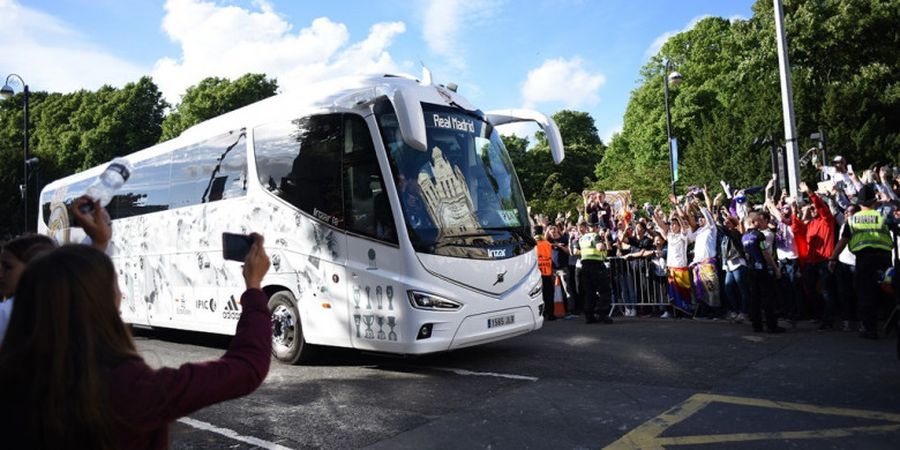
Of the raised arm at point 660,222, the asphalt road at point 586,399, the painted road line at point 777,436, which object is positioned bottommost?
the painted road line at point 777,436

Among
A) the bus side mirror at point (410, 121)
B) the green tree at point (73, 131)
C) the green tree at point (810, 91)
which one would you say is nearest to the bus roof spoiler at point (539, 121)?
the bus side mirror at point (410, 121)

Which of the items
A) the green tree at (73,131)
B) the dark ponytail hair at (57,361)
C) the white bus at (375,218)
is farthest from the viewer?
the green tree at (73,131)

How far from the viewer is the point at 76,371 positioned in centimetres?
164

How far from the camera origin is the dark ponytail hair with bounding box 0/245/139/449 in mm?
1622

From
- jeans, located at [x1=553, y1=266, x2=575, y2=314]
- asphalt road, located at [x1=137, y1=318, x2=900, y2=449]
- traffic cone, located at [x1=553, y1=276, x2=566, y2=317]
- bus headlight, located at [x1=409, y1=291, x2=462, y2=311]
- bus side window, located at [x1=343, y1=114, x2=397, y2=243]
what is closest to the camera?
asphalt road, located at [x1=137, y1=318, x2=900, y2=449]

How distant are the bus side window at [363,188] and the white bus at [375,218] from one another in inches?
0.6

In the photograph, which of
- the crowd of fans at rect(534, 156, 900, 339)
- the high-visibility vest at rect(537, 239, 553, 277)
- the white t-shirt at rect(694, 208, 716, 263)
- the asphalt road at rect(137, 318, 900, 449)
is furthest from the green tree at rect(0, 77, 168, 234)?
the white t-shirt at rect(694, 208, 716, 263)

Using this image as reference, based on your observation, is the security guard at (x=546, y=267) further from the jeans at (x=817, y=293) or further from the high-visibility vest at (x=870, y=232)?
the high-visibility vest at (x=870, y=232)

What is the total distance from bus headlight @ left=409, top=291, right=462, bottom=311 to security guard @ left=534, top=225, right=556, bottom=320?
18.2 feet

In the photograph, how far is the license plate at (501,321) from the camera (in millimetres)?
7398

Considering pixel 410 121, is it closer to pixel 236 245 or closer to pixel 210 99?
pixel 236 245

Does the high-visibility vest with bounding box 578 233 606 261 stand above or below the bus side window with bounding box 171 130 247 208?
below

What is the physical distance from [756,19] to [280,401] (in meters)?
37.1

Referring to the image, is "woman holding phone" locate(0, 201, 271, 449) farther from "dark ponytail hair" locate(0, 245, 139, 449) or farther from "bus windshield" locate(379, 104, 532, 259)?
"bus windshield" locate(379, 104, 532, 259)
